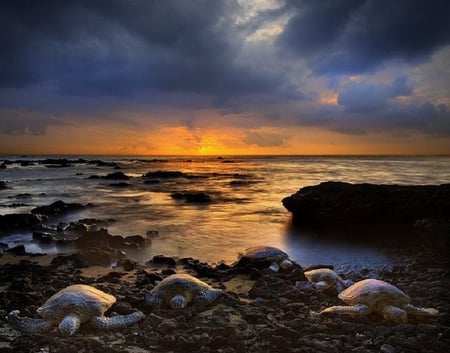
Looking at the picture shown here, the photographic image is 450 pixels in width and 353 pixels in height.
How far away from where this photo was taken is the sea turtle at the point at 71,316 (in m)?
5.29

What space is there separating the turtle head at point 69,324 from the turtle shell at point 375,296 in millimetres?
4355

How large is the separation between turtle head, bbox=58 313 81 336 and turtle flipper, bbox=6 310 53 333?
0.22m

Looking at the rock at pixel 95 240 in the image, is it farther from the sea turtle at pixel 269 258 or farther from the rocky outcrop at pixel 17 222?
the sea turtle at pixel 269 258

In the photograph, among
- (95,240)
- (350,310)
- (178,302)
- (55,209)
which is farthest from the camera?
(55,209)

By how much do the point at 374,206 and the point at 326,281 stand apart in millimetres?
8819

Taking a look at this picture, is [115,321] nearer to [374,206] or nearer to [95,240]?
[95,240]

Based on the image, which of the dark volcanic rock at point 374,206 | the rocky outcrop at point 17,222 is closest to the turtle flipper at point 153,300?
the rocky outcrop at point 17,222

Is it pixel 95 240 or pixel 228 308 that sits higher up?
pixel 95 240

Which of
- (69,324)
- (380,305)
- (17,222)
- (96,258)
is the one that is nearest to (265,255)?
(380,305)

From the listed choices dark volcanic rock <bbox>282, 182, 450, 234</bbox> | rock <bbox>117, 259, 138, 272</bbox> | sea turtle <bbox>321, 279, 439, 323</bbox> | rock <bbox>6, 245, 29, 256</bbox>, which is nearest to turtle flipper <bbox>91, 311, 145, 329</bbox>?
sea turtle <bbox>321, 279, 439, 323</bbox>

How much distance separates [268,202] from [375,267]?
14706 mm

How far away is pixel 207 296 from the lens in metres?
6.46

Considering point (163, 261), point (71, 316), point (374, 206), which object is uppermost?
point (374, 206)

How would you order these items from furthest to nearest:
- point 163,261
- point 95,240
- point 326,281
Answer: point 95,240, point 163,261, point 326,281
